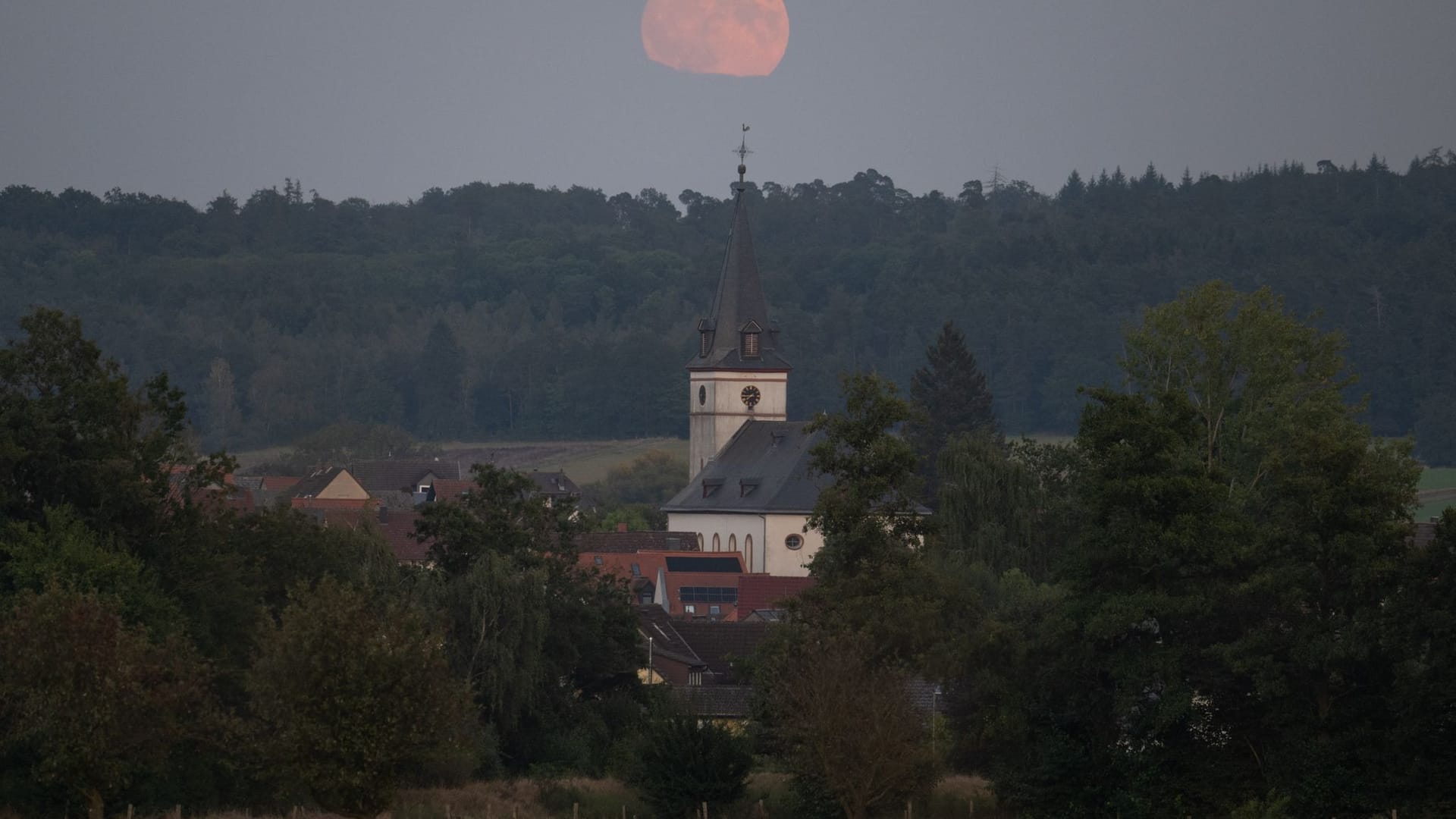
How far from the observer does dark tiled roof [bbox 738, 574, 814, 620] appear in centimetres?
7281

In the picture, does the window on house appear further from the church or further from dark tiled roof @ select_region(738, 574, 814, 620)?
the church

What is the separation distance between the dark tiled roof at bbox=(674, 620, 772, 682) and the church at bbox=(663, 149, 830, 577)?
2375 cm

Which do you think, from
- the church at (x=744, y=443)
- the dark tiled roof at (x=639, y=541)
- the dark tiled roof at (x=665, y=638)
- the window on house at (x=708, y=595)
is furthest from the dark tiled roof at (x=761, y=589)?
the dark tiled roof at (x=665, y=638)

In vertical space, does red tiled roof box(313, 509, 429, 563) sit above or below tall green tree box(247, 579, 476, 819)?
below

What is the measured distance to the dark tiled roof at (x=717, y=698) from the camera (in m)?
46.8

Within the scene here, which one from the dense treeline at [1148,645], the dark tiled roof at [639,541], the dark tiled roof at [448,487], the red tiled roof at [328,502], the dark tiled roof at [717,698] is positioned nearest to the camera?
the dense treeline at [1148,645]

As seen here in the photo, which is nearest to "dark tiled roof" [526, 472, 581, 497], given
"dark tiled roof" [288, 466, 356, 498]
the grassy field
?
"dark tiled roof" [288, 466, 356, 498]

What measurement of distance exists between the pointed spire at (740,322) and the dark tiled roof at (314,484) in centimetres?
2686

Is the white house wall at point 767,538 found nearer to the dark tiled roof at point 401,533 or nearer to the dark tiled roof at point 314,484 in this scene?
the dark tiled roof at point 401,533

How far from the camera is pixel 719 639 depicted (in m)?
59.4

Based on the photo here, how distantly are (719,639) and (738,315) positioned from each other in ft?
123

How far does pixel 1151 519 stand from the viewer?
120ft

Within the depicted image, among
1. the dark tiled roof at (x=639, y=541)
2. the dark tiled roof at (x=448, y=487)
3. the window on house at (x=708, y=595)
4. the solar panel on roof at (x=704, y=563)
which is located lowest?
the window on house at (x=708, y=595)

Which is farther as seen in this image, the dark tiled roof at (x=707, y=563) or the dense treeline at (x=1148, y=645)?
the dark tiled roof at (x=707, y=563)
